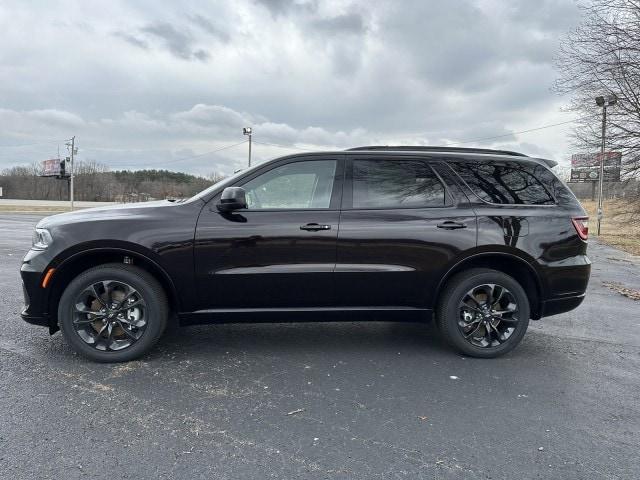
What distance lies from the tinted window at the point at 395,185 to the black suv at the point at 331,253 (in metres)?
0.01

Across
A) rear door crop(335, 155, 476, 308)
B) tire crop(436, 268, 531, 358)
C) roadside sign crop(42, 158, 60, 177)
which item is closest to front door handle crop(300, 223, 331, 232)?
rear door crop(335, 155, 476, 308)

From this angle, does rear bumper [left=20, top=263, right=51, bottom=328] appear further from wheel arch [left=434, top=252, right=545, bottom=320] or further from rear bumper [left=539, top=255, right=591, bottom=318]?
rear bumper [left=539, top=255, right=591, bottom=318]

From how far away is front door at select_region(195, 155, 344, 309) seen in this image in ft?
11.7

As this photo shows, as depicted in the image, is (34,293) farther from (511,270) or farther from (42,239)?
(511,270)

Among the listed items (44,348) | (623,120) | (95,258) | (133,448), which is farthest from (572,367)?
(623,120)

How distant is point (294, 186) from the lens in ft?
12.6

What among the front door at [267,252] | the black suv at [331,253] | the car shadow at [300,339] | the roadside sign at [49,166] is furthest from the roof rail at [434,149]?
the roadside sign at [49,166]

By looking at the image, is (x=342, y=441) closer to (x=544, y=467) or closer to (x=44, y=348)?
(x=544, y=467)

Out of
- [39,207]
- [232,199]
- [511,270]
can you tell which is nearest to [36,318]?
[232,199]

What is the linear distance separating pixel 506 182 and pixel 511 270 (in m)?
0.82

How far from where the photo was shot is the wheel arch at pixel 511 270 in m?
3.82

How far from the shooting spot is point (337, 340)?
169 inches

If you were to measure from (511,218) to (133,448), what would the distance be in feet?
11.2

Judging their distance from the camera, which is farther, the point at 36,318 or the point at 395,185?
the point at 395,185
